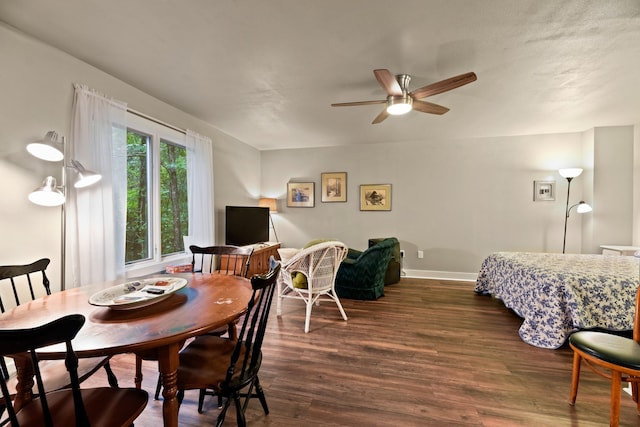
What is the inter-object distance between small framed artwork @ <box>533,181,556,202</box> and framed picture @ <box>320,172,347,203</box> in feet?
10.7

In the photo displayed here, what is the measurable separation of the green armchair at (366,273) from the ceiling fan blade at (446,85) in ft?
6.35

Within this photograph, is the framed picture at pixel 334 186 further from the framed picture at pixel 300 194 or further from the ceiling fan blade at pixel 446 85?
the ceiling fan blade at pixel 446 85

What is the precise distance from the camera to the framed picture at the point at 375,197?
516cm

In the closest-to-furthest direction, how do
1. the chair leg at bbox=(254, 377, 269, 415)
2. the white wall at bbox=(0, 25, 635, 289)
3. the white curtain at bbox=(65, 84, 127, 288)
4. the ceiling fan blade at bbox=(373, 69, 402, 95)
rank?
the chair leg at bbox=(254, 377, 269, 415) → the ceiling fan blade at bbox=(373, 69, 402, 95) → the white curtain at bbox=(65, 84, 127, 288) → the white wall at bbox=(0, 25, 635, 289)

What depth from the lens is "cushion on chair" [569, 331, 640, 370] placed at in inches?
55.2

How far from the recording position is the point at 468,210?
190 inches

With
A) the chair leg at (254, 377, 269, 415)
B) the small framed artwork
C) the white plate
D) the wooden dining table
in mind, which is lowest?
the chair leg at (254, 377, 269, 415)

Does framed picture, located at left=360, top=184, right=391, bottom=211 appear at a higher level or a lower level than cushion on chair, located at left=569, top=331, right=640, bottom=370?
higher

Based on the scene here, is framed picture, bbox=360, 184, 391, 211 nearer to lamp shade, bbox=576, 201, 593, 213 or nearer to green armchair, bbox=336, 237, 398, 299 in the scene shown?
green armchair, bbox=336, 237, 398, 299

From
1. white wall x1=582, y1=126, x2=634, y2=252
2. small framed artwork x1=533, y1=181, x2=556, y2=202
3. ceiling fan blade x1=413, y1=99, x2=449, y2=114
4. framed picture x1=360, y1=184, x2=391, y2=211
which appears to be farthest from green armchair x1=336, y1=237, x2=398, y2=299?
white wall x1=582, y1=126, x2=634, y2=252

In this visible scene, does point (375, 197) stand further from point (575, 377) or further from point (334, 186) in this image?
point (575, 377)

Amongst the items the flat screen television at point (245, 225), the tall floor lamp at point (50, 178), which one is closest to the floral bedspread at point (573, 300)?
the flat screen television at point (245, 225)

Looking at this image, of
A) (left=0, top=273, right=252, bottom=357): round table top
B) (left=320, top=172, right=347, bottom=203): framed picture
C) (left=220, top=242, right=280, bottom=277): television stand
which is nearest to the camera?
(left=0, top=273, right=252, bottom=357): round table top

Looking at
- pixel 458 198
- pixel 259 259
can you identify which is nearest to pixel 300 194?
pixel 259 259
